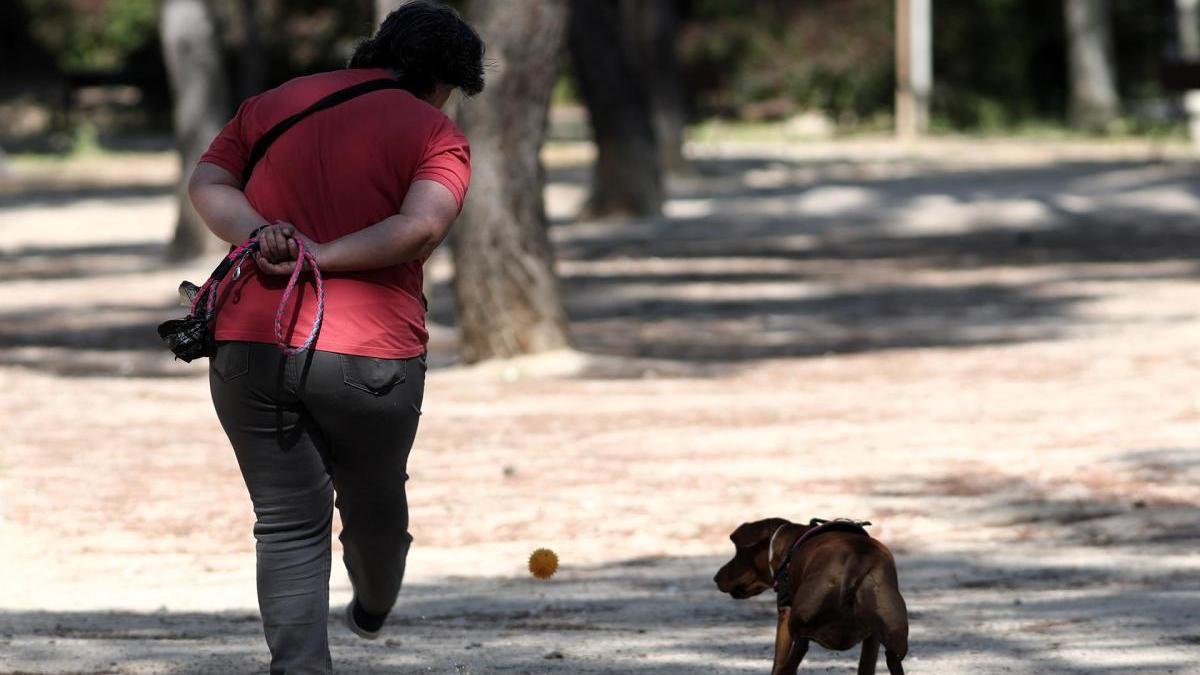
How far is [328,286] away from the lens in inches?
159

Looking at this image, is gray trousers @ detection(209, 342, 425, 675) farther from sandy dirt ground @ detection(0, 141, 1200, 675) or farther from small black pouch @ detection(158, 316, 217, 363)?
sandy dirt ground @ detection(0, 141, 1200, 675)

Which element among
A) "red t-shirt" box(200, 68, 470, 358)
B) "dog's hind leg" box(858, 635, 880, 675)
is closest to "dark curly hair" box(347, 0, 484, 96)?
"red t-shirt" box(200, 68, 470, 358)

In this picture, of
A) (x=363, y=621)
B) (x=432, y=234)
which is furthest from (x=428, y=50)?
(x=363, y=621)

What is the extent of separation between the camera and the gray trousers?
159 inches

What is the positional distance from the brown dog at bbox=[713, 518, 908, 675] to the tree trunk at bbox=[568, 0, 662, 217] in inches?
644

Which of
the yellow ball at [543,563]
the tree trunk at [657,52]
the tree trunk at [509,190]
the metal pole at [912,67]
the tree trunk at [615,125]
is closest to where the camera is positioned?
the yellow ball at [543,563]

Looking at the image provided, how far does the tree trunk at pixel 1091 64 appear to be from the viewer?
39.2m

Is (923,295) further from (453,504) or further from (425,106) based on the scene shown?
(425,106)

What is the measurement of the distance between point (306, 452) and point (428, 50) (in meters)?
0.88

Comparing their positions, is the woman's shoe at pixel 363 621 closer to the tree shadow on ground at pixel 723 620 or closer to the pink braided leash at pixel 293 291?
the tree shadow on ground at pixel 723 620

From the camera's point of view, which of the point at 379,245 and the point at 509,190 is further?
the point at 509,190

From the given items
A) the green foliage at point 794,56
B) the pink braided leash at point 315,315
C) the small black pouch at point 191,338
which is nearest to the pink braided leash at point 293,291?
the pink braided leash at point 315,315

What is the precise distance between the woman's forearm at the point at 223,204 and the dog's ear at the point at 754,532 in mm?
1395

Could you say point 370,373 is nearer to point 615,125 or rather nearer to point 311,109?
point 311,109
